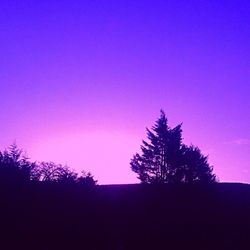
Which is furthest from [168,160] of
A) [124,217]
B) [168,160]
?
[124,217]

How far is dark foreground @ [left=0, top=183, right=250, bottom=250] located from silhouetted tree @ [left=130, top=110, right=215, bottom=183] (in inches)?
796

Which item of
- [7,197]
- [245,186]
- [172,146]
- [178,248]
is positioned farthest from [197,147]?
[7,197]

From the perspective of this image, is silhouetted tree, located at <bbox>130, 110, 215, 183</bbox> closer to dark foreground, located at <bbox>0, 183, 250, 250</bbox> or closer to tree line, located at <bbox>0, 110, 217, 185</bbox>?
tree line, located at <bbox>0, 110, 217, 185</bbox>

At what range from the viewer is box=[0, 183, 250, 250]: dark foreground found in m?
22.1

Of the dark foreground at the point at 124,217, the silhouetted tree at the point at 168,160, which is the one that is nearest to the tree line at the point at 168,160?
the silhouetted tree at the point at 168,160

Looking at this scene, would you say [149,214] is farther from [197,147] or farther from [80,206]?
[197,147]

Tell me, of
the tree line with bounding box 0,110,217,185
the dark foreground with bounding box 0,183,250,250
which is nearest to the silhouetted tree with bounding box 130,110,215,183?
the tree line with bounding box 0,110,217,185

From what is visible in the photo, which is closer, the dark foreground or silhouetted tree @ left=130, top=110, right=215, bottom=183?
the dark foreground

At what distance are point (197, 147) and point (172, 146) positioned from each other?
465 cm

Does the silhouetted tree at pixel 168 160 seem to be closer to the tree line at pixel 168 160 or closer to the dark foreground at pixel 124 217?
the tree line at pixel 168 160

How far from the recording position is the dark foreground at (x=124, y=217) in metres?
22.1

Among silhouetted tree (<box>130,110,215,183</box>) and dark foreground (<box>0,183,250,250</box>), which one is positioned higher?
silhouetted tree (<box>130,110,215,183</box>)

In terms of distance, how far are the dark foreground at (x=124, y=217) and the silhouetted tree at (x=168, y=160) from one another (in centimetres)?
2021

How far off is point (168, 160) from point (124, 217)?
23.9m
